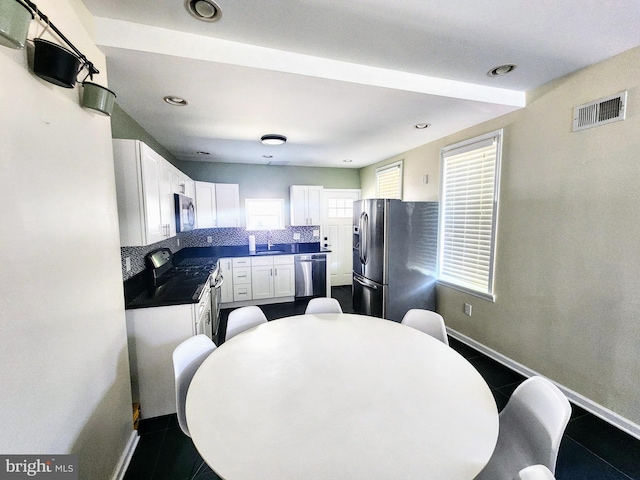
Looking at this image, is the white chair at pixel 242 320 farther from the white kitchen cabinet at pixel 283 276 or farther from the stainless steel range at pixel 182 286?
the white kitchen cabinet at pixel 283 276

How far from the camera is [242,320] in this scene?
2059mm

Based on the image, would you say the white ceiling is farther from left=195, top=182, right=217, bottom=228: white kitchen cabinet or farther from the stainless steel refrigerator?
left=195, top=182, right=217, bottom=228: white kitchen cabinet

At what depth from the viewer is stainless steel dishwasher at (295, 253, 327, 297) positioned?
15.1ft

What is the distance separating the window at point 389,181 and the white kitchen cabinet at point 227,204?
266cm

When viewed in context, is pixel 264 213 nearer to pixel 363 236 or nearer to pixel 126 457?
pixel 363 236

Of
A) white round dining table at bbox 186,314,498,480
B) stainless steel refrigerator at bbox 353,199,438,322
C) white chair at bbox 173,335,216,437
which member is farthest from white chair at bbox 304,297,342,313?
stainless steel refrigerator at bbox 353,199,438,322

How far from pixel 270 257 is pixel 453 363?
3.48 metres

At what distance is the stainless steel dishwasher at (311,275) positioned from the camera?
182 inches

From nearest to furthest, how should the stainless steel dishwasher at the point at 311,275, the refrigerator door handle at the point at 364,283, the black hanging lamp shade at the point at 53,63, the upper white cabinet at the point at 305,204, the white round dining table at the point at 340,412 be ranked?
the white round dining table at the point at 340,412 < the black hanging lamp shade at the point at 53,63 < the refrigerator door handle at the point at 364,283 < the stainless steel dishwasher at the point at 311,275 < the upper white cabinet at the point at 305,204

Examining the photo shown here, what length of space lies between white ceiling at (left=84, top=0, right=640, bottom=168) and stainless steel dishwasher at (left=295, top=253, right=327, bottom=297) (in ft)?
8.16

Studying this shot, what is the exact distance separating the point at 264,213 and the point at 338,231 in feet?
5.35

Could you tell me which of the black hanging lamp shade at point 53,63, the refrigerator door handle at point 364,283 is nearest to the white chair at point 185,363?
the black hanging lamp shade at point 53,63

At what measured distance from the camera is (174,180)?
2.75 meters

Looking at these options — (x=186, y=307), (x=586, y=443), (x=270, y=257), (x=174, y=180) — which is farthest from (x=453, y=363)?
(x=270, y=257)
